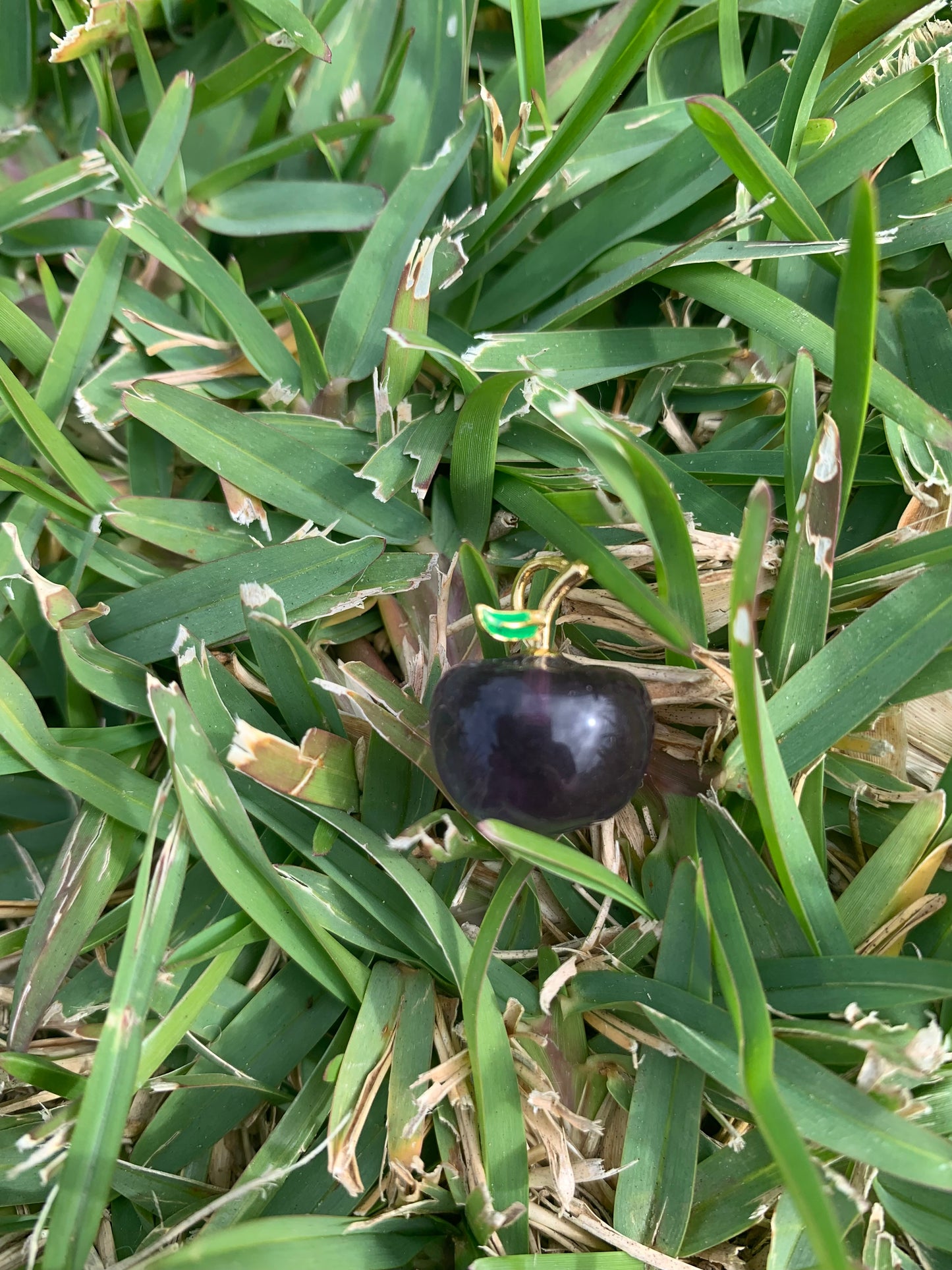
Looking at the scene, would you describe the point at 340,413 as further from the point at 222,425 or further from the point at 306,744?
the point at 306,744

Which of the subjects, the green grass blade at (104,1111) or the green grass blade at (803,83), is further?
the green grass blade at (803,83)

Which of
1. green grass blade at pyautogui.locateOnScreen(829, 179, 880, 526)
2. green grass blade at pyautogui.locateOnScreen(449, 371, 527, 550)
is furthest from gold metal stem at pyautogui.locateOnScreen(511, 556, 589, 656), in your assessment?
green grass blade at pyautogui.locateOnScreen(829, 179, 880, 526)

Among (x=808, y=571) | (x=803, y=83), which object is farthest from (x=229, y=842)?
(x=803, y=83)

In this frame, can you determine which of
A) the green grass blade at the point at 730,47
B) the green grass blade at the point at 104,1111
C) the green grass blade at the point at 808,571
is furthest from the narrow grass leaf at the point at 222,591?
the green grass blade at the point at 730,47

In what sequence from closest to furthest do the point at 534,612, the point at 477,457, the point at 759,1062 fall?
the point at 759,1062, the point at 534,612, the point at 477,457

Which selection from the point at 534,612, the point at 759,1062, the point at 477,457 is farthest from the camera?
the point at 477,457

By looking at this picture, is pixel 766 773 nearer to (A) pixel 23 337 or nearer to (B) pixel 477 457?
(B) pixel 477 457

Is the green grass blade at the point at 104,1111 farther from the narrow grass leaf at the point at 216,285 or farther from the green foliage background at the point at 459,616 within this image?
the narrow grass leaf at the point at 216,285

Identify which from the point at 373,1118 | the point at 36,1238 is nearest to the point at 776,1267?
the point at 373,1118
